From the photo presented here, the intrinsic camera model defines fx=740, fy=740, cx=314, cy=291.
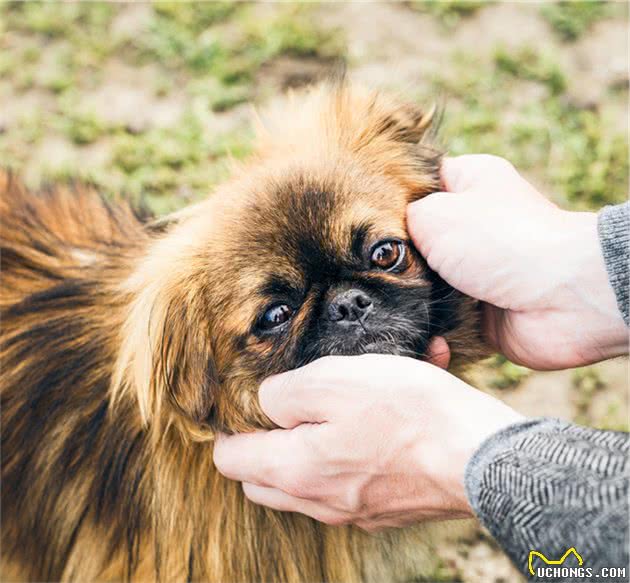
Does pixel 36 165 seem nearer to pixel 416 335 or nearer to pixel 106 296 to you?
pixel 106 296

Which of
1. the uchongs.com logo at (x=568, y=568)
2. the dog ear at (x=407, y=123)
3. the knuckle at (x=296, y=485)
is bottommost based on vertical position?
the knuckle at (x=296, y=485)

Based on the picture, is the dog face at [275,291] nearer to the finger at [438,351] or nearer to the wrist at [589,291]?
the finger at [438,351]

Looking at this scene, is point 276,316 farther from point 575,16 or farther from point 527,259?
point 575,16

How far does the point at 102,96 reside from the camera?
3.87 m

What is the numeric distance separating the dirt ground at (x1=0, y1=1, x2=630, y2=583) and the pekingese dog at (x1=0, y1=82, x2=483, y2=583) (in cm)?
128

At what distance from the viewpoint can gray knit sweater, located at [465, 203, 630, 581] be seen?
1246 mm

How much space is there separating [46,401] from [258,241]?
822 millimetres

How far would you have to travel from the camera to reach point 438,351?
1974 mm

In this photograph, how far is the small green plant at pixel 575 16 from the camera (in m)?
3.82

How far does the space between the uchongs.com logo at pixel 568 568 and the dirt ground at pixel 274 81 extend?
2364mm

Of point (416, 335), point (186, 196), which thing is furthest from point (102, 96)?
point (416, 335)

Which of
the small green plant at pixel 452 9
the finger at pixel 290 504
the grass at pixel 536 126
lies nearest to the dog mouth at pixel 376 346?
the finger at pixel 290 504

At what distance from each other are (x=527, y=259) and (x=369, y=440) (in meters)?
0.63

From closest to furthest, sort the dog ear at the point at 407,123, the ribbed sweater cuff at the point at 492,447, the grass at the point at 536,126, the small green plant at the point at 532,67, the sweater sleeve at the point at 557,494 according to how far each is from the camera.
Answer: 1. the sweater sleeve at the point at 557,494
2. the ribbed sweater cuff at the point at 492,447
3. the dog ear at the point at 407,123
4. the grass at the point at 536,126
5. the small green plant at the point at 532,67
